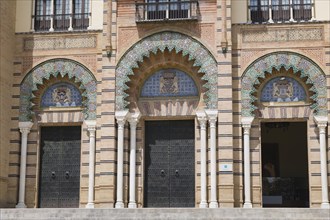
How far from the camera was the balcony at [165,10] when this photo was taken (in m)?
22.5

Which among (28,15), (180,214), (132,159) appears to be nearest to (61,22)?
(28,15)

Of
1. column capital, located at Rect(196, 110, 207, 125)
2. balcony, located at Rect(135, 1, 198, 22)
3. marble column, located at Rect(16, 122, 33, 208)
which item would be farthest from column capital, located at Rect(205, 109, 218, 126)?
marble column, located at Rect(16, 122, 33, 208)

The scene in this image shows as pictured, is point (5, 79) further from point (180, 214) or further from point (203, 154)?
point (180, 214)

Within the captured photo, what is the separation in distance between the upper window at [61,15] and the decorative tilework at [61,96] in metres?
2.17

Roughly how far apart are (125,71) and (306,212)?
26.8 feet

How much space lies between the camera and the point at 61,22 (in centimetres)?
2370

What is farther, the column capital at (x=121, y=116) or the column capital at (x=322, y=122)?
the column capital at (x=121, y=116)

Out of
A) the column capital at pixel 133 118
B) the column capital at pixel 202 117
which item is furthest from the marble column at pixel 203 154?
the column capital at pixel 133 118

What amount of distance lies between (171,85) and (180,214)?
607 centimetres

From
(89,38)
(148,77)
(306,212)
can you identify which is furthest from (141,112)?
(306,212)

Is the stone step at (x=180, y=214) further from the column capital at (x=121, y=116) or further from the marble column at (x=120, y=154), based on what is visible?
the column capital at (x=121, y=116)

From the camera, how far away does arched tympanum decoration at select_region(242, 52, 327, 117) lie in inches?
852

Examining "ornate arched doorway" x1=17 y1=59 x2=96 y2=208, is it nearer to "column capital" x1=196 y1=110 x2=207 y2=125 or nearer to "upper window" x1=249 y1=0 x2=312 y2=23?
"column capital" x1=196 y1=110 x2=207 y2=125

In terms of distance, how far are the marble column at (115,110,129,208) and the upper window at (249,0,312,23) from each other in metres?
5.80
